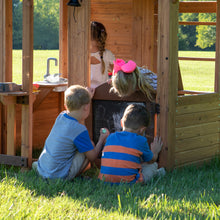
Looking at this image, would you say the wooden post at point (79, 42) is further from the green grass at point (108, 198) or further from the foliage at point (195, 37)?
the foliage at point (195, 37)

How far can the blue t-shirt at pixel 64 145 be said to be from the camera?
491cm

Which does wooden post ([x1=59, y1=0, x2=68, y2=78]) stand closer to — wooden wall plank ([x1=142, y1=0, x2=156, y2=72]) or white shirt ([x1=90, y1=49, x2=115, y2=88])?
white shirt ([x1=90, y1=49, x2=115, y2=88])

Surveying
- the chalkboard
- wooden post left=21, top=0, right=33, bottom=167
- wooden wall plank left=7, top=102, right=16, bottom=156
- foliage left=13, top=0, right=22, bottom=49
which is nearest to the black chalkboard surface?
the chalkboard

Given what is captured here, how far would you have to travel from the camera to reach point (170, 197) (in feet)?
14.1

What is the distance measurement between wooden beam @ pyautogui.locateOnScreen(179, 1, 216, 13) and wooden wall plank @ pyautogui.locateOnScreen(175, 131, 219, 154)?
111 inches

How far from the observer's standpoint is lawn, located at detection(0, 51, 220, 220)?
12.3 feet

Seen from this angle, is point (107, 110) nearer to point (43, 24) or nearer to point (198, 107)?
point (198, 107)

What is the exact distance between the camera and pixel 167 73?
209 inches

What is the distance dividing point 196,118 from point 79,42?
1750 millimetres

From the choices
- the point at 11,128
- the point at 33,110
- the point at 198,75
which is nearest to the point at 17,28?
the point at 33,110

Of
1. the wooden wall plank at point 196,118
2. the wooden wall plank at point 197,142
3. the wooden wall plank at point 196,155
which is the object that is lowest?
the wooden wall plank at point 196,155

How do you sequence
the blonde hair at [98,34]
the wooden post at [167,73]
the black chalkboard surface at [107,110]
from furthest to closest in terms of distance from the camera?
the blonde hair at [98,34] → the black chalkboard surface at [107,110] → the wooden post at [167,73]

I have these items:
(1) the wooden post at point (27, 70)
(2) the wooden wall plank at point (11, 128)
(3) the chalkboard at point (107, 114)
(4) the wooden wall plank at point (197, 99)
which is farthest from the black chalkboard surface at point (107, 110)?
(2) the wooden wall plank at point (11, 128)

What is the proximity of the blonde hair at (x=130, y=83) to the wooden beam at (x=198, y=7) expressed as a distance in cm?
320
